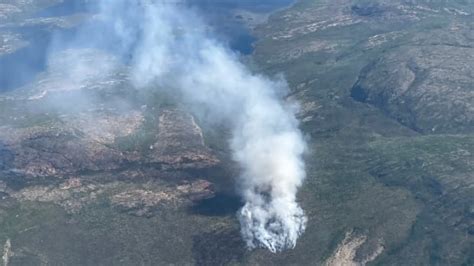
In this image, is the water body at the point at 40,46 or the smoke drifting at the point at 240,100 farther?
the water body at the point at 40,46

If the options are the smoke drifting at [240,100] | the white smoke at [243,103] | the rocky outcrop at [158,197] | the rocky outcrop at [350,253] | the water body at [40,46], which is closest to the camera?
the rocky outcrop at [350,253]

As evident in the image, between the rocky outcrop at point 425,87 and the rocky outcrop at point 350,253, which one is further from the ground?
the rocky outcrop at point 350,253

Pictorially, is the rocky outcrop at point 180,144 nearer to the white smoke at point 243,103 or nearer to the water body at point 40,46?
the white smoke at point 243,103

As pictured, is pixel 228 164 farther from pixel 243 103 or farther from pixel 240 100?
pixel 240 100

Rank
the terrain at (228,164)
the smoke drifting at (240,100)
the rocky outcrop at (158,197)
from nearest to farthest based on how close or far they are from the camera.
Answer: the terrain at (228,164), the smoke drifting at (240,100), the rocky outcrop at (158,197)

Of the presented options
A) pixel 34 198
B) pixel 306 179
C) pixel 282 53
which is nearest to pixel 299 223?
pixel 306 179

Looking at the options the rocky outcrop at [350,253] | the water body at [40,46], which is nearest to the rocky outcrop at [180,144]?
the rocky outcrop at [350,253]

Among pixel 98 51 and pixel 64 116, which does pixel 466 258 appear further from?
pixel 98 51
